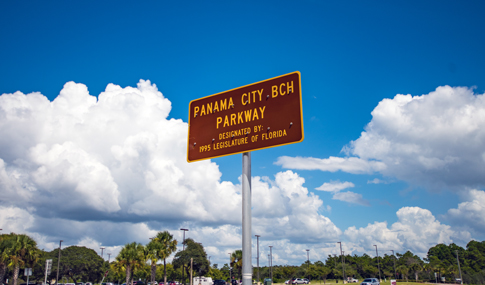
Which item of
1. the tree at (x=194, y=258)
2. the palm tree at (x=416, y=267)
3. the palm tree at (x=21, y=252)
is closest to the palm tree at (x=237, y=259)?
the tree at (x=194, y=258)

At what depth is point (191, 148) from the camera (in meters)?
9.08

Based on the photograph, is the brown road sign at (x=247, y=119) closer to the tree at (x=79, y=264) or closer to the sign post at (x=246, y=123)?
the sign post at (x=246, y=123)

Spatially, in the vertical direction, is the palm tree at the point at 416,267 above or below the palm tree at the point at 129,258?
below

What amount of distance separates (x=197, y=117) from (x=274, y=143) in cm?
240

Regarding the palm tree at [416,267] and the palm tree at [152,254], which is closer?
the palm tree at [152,254]

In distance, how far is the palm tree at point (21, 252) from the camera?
34.6 metres

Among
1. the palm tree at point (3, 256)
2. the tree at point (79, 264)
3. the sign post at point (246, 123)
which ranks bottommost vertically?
the tree at point (79, 264)

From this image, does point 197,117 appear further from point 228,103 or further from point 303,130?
point 303,130

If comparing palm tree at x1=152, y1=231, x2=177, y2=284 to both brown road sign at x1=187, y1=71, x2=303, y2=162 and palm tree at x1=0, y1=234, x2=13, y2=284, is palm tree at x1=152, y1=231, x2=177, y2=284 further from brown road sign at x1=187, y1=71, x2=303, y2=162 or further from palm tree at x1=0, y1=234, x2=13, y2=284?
brown road sign at x1=187, y1=71, x2=303, y2=162

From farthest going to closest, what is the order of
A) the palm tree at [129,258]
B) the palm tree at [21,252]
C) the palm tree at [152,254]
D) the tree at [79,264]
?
1. the tree at [79,264]
2. the palm tree at [152,254]
3. the palm tree at [129,258]
4. the palm tree at [21,252]

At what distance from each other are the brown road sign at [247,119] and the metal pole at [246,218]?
0.46 m

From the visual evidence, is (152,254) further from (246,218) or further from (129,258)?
(246,218)

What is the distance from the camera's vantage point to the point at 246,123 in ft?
27.9

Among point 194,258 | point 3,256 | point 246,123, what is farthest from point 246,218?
point 194,258
